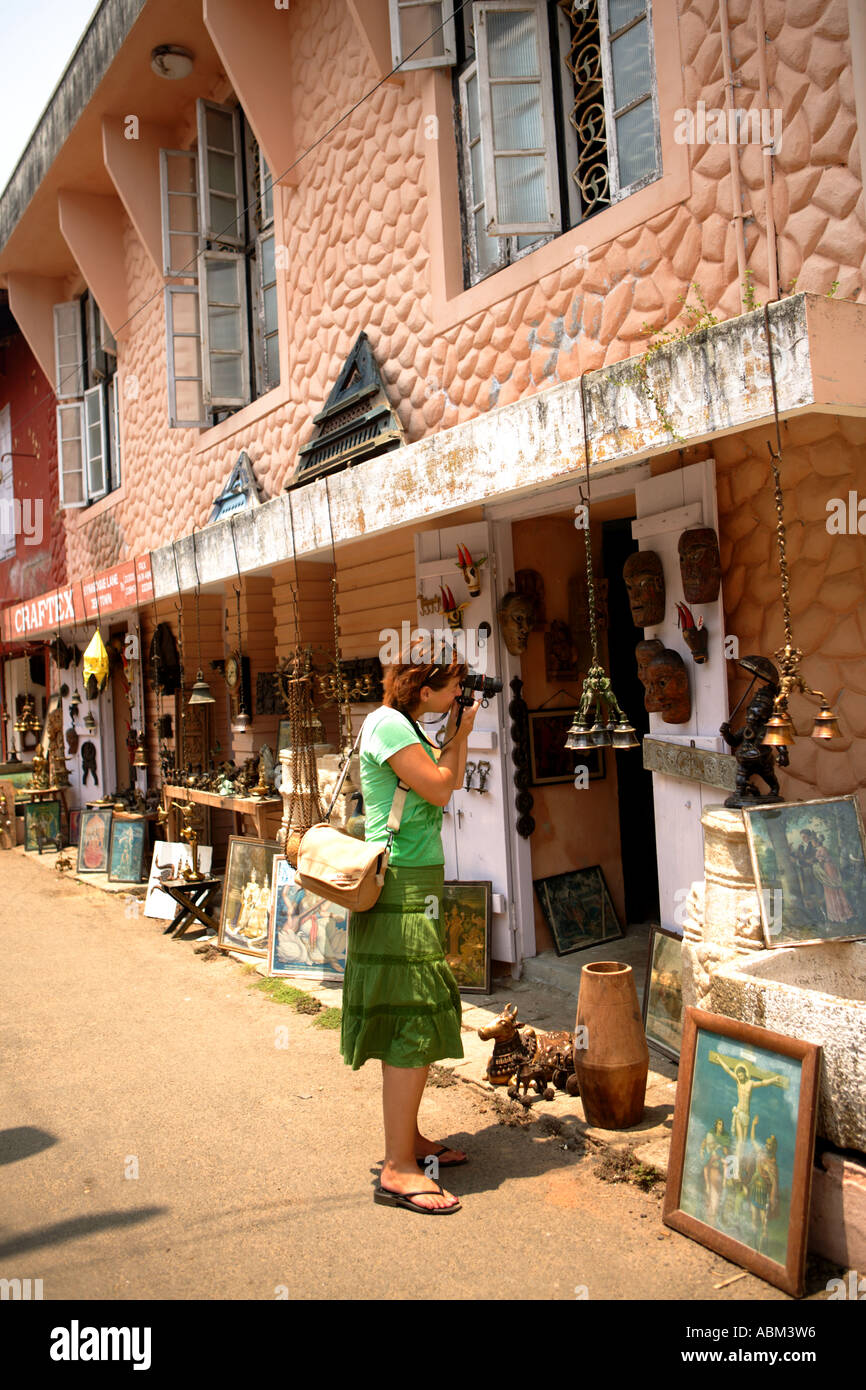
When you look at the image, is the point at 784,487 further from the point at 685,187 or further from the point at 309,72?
the point at 309,72

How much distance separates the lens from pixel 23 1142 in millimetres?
4316

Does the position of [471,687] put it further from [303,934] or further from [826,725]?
[303,934]

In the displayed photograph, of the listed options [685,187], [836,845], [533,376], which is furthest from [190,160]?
[836,845]

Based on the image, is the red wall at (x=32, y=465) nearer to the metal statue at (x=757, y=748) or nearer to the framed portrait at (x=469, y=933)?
the framed portrait at (x=469, y=933)

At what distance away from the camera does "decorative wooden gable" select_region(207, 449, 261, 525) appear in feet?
28.2

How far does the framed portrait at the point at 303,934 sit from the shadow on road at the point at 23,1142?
7.78 feet

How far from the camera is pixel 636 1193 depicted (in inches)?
139

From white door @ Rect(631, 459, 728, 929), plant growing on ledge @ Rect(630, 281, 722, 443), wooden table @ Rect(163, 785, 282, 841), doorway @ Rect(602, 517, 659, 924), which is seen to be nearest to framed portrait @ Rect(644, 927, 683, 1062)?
white door @ Rect(631, 459, 728, 929)

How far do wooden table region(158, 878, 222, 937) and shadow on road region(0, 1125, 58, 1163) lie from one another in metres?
3.36

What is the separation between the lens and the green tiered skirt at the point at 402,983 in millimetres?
3512

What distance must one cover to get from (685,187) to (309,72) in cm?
482

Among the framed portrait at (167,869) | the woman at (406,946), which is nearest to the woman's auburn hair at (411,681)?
the woman at (406,946)

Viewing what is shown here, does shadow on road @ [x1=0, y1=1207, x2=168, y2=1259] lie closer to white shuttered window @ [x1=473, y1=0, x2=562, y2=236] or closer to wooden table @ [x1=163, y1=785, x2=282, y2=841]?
wooden table @ [x1=163, y1=785, x2=282, y2=841]

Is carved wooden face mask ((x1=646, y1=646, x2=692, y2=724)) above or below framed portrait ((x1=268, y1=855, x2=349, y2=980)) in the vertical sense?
above
